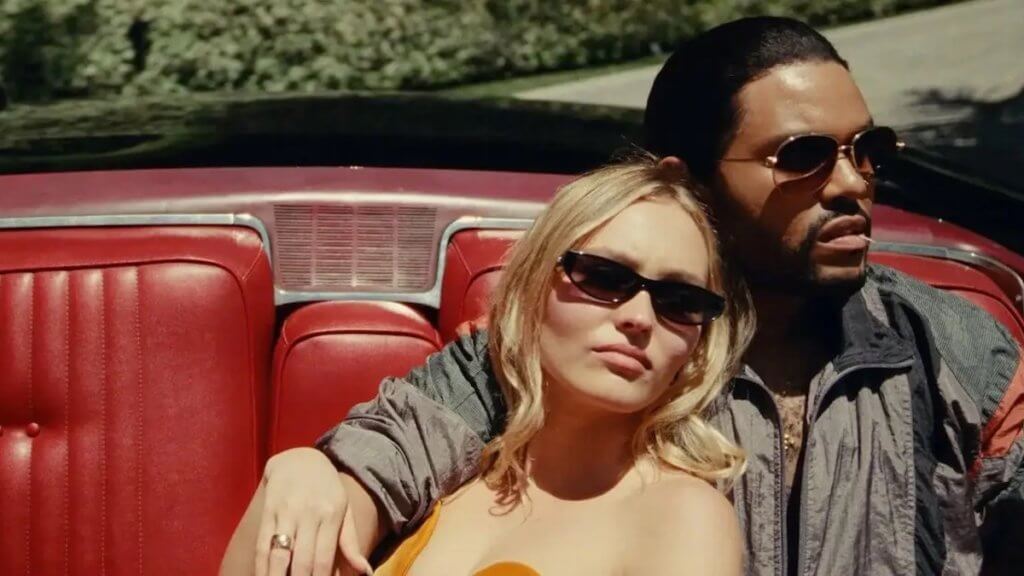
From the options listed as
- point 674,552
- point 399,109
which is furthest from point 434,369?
point 399,109

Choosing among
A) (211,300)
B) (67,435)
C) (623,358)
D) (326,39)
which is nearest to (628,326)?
(623,358)

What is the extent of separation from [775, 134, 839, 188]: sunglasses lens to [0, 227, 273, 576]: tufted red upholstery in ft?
3.31

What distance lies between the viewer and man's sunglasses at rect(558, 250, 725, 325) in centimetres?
182

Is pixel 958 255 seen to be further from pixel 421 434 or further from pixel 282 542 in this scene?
pixel 282 542

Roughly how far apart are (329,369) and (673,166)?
0.72 metres

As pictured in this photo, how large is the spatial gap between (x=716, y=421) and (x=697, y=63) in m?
0.60

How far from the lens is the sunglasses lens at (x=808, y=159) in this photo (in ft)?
6.35

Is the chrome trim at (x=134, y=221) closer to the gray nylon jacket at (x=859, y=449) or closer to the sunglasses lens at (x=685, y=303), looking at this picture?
the gray nylon jacket at (x=859, y=449)

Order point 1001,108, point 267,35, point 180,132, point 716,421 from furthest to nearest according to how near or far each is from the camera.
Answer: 1. point 267,35
2. point 1001,108
3. point 180,132
4. point 716,421

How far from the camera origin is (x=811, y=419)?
6.54ft

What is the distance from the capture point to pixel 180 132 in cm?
276

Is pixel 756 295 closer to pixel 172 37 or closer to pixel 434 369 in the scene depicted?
pixel 434 369

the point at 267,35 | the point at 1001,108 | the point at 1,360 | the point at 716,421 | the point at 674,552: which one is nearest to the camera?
the point at 674,552

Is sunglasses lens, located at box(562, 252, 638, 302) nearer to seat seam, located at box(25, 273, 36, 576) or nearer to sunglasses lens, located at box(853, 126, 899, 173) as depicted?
sunglasses lens, located at box(853, 126, 899, 173)
